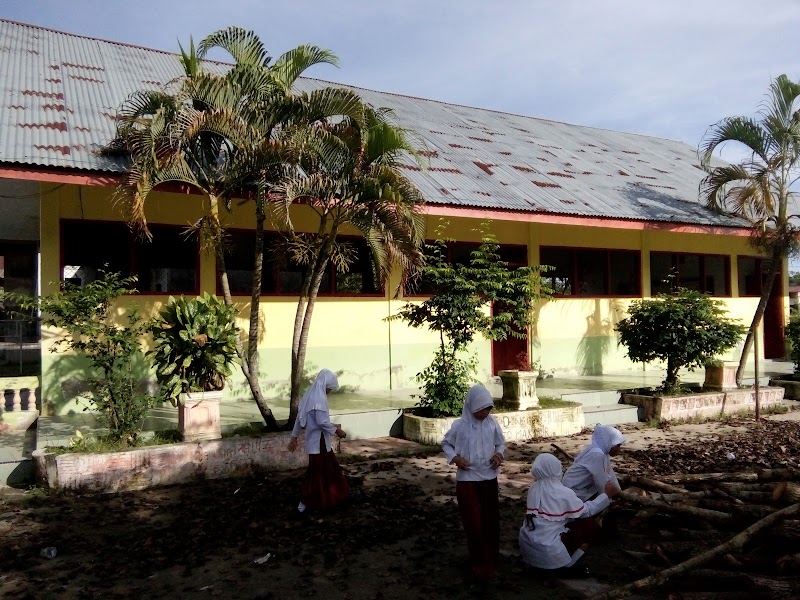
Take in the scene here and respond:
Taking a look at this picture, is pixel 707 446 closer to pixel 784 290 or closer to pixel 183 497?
pixel 183 497

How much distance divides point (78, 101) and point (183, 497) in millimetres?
7060

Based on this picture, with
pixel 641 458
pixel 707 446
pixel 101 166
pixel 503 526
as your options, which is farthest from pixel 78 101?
pixel 707 446

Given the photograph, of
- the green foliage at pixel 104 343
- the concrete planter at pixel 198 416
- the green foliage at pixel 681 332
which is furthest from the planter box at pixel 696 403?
the green foliage at pixel 104 343

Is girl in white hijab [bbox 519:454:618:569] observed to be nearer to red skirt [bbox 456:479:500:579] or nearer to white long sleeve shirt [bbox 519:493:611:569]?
white long sleeve shirt [bbox 519:493:611:569]

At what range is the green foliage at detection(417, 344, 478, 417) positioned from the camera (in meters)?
8.44

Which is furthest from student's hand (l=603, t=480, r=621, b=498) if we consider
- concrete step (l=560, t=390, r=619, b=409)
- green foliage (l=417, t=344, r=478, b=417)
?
concrete step (l=560, t=390, r=619, b=409)

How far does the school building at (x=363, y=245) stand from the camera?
8805 mm

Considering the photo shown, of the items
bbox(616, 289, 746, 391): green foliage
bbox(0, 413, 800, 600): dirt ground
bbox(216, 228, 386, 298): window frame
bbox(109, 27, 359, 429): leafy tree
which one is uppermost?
bbox(109, 27, 359, 429): leafy tree

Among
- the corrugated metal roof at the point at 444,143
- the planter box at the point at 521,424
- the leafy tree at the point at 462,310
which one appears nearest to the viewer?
the planter box at the point at 521,424

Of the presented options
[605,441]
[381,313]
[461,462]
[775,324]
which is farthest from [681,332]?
[775,324]

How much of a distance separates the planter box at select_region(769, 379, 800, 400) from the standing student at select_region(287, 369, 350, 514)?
9.97 meters

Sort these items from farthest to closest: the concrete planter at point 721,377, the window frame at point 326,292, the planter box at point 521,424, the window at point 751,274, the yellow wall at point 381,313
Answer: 1. the window at point 751,274
2. the concrete planter at point 721,377
3. the window frame at point 326,292
4. the yellow wall at point 381,313
5. the planter box at point 521,424

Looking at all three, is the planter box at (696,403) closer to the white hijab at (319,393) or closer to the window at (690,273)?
the window at (690,273)

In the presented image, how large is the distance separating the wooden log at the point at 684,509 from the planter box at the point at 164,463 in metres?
3.67
